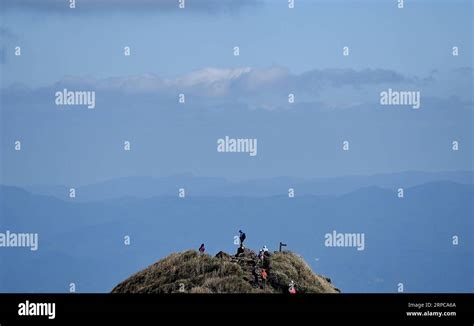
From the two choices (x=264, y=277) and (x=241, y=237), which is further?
(x=241, y=237)

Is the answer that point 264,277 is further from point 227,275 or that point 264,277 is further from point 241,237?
point 241,237

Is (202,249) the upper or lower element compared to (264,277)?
upper

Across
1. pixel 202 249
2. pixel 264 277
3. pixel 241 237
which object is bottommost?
pixel 264 277

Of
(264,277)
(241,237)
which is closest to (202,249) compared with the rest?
(241,237)

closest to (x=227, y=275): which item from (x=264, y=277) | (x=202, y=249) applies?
(x=264, y=277)

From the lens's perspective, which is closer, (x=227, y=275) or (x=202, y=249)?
(x=227, y=275)

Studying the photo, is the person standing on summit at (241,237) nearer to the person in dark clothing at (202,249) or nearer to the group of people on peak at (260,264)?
the group of people on peak at (260,264)

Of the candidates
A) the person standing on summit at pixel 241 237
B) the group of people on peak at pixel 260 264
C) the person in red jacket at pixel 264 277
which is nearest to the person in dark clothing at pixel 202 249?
the group of people on peak at pixel 260 264

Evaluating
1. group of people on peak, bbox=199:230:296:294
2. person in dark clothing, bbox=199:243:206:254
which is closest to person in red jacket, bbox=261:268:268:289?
group of people on peak, bbox=199:230:296:294

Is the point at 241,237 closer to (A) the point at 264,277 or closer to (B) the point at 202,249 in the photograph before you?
(B) the point at 202,249

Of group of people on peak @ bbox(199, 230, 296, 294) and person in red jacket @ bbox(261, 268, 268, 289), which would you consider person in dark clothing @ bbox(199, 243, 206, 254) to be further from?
person in red jacket @ bbox(261, 268, 268, 289)
